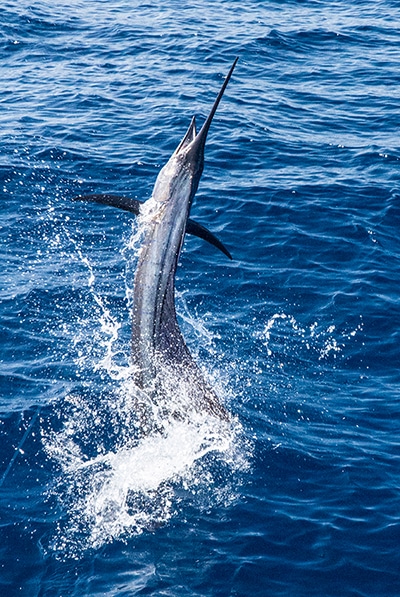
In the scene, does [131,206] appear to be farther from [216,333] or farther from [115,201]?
[216,333]

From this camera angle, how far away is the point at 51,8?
115ft

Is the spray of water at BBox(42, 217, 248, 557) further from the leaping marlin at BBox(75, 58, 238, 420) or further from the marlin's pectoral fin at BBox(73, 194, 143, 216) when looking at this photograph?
the marlin's pectoral fin at BBox(73, 194, 143, 216)

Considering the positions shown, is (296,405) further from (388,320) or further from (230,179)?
(230,179)

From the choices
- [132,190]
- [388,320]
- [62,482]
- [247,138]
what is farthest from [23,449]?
[247,138]

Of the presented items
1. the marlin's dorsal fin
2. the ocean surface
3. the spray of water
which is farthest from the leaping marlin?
the ocean surface

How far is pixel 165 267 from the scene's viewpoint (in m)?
10.5

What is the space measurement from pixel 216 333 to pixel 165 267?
451cm

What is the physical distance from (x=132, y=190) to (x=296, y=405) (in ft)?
27.5

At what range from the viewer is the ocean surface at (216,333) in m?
10.4

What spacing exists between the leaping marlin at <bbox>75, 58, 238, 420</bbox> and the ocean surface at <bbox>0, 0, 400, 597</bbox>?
0.95m

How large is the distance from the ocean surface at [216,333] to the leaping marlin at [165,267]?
95 cm

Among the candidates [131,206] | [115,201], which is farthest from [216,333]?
[115,201]

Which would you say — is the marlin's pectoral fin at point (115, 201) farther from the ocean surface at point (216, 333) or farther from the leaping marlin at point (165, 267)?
the ocean surface at point (216, 333)

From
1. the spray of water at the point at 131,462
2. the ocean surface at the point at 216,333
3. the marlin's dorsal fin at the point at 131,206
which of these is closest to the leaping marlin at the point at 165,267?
the marlin's dorsal fin at the point at 131,206
